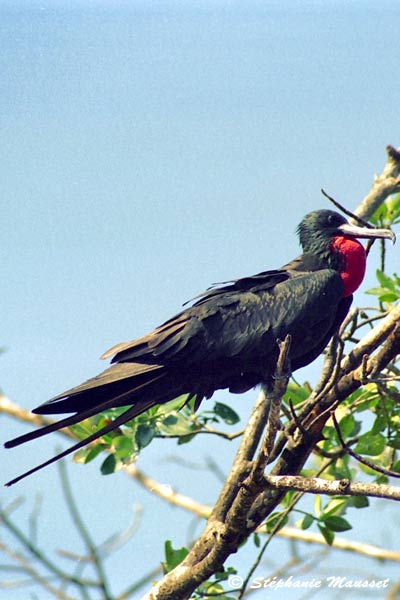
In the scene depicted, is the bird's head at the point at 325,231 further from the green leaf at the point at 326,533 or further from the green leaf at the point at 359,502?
the green leaf at the point at 326,533

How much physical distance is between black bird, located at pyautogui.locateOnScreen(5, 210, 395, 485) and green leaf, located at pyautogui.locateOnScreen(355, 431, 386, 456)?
0.40m

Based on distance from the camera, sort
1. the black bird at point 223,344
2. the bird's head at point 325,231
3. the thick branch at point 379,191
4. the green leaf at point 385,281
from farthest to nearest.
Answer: the thick branch at point 379,191 < the bird's head at point 325,231 < the green leaf at point 385,281 < the black bird at point 223,344

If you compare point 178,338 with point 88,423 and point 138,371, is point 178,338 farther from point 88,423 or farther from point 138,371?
point 88,423

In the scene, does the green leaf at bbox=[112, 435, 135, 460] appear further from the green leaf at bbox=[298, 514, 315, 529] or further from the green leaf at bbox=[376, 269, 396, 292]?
the green leaf at bbox=[376, 269, 396, 292]

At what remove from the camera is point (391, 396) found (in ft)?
11.4

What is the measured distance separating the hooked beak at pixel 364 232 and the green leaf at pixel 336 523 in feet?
4.01

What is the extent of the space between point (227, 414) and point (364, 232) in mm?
1034

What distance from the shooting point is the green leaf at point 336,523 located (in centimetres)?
357

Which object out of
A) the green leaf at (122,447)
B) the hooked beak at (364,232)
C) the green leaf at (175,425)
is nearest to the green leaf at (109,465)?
the green leaf at (122,447)

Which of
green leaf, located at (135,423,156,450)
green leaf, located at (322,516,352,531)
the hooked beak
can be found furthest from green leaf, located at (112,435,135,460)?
the hooked beak

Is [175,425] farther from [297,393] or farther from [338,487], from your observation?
[338,487]

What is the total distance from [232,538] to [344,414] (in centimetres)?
94

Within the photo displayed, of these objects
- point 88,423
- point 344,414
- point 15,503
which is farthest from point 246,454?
point 15,503

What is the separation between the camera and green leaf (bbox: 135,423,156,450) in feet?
11.5
